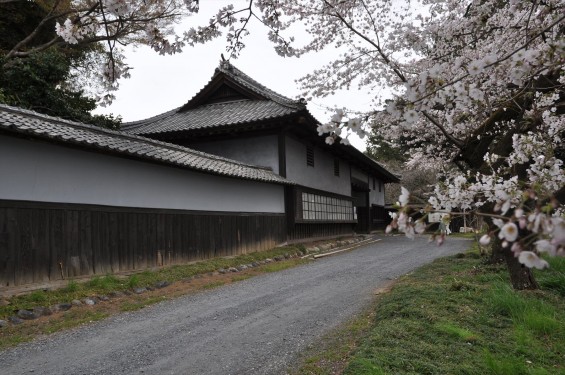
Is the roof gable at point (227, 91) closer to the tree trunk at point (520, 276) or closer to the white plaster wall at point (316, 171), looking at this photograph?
the white plaster wall at point (316, 171)

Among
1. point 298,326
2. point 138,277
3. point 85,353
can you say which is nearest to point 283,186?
point 138,277

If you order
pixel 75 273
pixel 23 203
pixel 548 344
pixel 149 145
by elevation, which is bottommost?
pixel 548 344

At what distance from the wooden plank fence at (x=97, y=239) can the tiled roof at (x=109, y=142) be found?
1.20 meters

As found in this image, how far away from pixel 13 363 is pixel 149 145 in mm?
6590

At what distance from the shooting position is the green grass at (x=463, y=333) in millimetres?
3697

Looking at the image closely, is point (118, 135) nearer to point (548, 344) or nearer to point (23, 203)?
point (23, 203)

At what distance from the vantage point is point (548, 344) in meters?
4.41

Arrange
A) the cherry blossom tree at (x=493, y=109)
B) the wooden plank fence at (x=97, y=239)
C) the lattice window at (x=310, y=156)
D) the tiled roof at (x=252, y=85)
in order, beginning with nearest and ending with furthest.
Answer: the cherry blossom tree at (x=493, y=109)
the wooden plank fence at (x=97, y=239)
the tiled roof at (x=252, y=85)
the lattice window at (x=310, y=156)

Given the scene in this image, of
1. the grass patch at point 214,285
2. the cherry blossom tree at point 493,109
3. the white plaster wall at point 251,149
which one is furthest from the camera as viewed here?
the white plaster wall at point 251,149

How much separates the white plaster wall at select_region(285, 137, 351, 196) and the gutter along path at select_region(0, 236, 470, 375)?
7.79m

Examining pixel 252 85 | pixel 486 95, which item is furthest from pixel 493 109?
pixel 252 85

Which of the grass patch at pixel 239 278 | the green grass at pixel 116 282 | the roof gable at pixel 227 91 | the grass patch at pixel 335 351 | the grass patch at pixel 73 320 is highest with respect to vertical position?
the roof gable at pixel 227 91

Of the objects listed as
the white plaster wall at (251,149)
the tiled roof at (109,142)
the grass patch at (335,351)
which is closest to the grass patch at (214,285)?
the tiled roof at (109,142)

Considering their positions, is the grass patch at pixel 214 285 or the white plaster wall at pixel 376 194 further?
the white plaster wall at pixel 376 194
